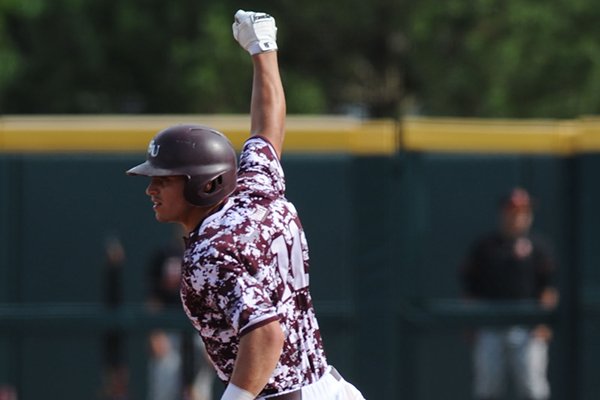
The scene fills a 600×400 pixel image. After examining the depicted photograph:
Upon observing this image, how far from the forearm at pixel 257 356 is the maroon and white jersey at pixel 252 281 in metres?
0.03

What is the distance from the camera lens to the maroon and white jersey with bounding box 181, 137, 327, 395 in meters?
4.06

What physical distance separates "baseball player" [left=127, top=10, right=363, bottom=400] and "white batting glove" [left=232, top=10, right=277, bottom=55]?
2.11 ft

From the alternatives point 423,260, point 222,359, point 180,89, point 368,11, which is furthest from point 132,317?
point 368,11

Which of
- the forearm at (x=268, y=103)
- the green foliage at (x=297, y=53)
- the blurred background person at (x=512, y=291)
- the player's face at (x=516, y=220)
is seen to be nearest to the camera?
the forearm at (x=268, y=103)

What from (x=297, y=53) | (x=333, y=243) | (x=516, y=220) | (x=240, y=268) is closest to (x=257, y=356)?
(x=240, y=268)

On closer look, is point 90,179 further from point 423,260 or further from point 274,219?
point 274,219

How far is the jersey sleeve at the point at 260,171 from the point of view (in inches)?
174

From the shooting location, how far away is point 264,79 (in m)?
4.93

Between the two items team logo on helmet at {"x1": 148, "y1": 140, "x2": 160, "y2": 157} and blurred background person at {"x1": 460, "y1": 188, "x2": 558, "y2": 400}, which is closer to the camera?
team logo on helmet at {"x1": 148, "y1": 140, "x2": 160, "y2": 157}

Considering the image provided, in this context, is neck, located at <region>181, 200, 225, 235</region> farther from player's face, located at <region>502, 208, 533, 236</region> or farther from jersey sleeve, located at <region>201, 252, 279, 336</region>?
player's face, located at <region>502, 208, 533, 236</region>

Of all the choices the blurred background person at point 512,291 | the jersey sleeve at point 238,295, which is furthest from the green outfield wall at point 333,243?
the jersey sleeve at point 238,295

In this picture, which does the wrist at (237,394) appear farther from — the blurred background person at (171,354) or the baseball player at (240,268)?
the blurred background person at (171,354)

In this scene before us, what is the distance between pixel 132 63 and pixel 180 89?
3.70 feet

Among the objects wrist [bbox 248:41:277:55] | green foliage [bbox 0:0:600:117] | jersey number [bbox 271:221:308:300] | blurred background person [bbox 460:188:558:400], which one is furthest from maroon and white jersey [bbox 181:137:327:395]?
green foliage [bbox 0:0:600:117]
